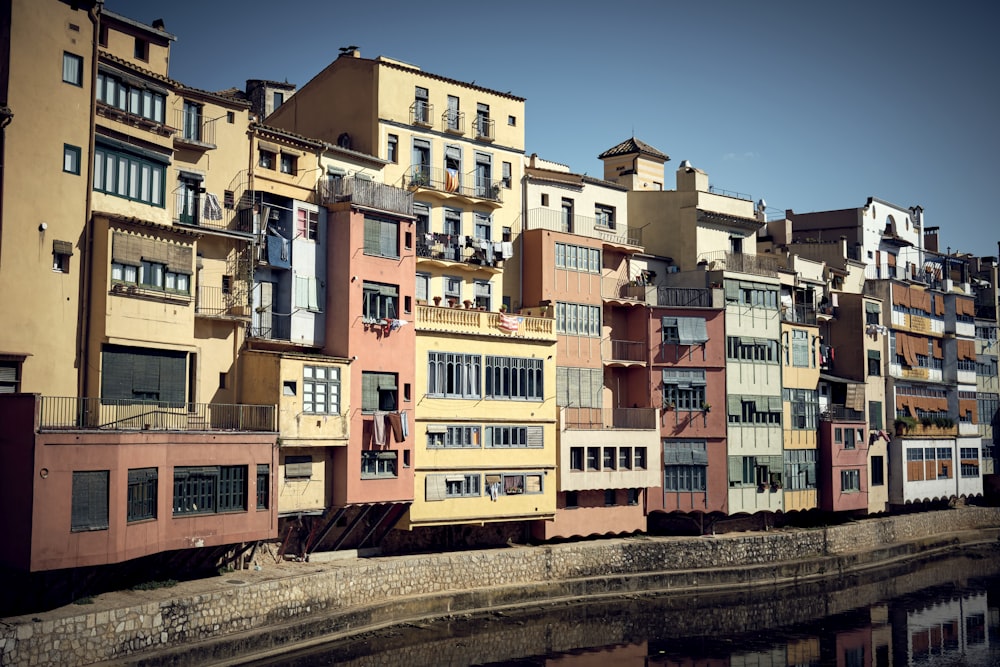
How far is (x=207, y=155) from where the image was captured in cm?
4050

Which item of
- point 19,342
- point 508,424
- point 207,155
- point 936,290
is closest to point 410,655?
point 508,424

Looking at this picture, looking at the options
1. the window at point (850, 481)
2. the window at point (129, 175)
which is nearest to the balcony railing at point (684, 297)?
the window at point (850, 481)

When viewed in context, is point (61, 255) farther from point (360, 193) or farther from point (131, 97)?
point (360, 193)

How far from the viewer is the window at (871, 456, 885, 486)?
6738cm

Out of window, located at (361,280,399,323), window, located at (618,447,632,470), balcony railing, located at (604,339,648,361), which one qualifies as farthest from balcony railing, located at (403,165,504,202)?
window, located at (618,447,632,470)

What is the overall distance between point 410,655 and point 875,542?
3529cm

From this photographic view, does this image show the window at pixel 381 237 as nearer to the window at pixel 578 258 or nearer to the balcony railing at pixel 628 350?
the window at pixel 578 258

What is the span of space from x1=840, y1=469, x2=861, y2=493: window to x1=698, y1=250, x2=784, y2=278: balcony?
12.3 m

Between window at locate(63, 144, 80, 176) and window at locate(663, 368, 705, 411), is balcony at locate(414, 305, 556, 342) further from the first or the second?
window at locate(63, 144, 80, 176)

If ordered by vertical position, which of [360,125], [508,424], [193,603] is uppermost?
[360,125]

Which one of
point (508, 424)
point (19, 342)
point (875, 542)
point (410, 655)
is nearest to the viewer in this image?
point (19, 342)

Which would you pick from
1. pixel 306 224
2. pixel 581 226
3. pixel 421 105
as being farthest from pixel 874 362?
pixel 306 224

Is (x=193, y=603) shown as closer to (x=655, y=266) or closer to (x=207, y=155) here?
(x=207, y=155)

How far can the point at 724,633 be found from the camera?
152 feet
